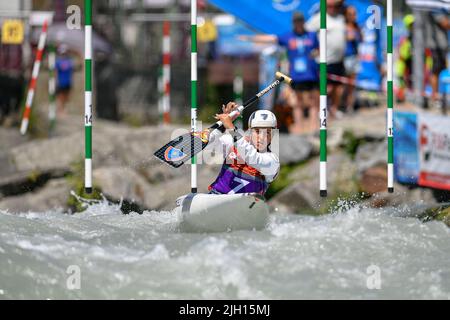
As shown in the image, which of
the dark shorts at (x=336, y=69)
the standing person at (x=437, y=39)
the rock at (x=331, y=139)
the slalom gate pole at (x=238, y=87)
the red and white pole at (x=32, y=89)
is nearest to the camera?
the dark shorts at (x=336, y=69)

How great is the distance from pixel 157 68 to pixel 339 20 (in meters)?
6.03

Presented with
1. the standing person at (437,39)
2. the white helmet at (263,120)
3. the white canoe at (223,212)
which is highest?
the standing person at (437,39)

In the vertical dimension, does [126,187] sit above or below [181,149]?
below

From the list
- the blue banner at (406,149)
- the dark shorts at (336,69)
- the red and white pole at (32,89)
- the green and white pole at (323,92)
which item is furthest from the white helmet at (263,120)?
the red and white pole at (32,89)

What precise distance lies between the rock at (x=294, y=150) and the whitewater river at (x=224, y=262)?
554 centimetres

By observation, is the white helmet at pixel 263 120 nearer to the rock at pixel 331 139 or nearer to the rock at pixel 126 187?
the rock at pixel 126 187

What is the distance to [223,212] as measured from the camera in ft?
Result: 26.6

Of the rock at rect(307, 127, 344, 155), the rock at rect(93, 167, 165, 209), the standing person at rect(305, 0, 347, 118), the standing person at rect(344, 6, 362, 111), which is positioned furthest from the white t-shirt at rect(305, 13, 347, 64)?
the rock at rect(93, 167, 165, 209)

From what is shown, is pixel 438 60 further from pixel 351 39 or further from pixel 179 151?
pixel 179 151

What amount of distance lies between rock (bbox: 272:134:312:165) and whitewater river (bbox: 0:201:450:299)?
18.2 feet

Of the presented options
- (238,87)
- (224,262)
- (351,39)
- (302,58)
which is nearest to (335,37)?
(351,39)

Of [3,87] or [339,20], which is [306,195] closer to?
[339,20]

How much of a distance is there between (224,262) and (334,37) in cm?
697

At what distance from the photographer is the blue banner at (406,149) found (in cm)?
1330
